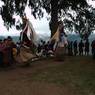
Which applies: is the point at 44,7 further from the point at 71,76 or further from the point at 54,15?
the point at 71,76

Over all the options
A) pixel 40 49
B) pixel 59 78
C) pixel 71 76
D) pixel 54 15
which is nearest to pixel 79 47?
pixel 54 15

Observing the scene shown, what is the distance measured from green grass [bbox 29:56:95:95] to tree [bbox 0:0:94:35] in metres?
9.58

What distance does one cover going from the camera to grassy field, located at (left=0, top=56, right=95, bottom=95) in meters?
16.6

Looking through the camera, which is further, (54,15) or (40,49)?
(54,15)

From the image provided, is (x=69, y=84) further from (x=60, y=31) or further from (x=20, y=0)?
(x=20, y=0)

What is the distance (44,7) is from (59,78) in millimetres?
15171

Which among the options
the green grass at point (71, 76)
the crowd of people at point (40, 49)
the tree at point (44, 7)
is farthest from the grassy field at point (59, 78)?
the tree at point (44, 7)

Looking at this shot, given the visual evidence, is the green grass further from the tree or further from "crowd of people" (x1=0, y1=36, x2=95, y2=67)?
the tree

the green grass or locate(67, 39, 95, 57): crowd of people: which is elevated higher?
locate(67, 39, 95, 57): crowd of people

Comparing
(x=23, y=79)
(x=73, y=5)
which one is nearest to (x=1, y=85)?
(x=23, y=79)

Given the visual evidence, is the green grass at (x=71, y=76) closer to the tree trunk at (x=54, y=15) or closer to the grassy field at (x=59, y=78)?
the grassy field at (x=59, y=78)

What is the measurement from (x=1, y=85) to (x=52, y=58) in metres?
9.80

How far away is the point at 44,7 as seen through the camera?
33.2 m

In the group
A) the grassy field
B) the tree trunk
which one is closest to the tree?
the tree trunk
